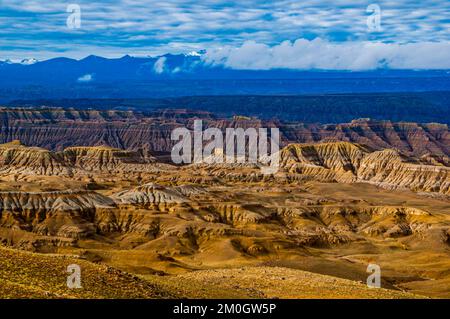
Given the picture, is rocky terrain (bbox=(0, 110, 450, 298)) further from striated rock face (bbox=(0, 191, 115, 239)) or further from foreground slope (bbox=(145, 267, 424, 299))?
foreground slope (bbox=(145, 267, 424, 299))

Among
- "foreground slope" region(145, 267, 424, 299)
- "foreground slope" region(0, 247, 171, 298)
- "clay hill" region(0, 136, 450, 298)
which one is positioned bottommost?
"clay hill" region(0, 136, 450, 298)

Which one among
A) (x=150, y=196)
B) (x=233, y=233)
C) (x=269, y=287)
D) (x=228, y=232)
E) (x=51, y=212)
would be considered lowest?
(x=233, y=233)

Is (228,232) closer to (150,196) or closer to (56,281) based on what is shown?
(150,196)

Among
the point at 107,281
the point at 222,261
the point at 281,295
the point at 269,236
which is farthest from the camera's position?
the point at 269,236

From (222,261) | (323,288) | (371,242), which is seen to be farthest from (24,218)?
(323,288)

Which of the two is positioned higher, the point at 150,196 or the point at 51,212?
the point at 150,196

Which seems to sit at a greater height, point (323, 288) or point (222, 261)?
point (323, 288)

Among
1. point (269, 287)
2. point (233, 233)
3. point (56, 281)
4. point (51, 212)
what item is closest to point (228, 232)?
point (233, 233)

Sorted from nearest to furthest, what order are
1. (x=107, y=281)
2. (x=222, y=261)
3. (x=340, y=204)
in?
(x=107, y=281) → (x=222, y=261) → (x=340, y=204)

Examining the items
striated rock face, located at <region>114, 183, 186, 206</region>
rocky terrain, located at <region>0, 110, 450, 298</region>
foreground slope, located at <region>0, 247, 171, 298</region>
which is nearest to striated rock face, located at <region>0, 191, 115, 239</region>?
rocky terrain, located at <region>0, 110, 450, 298</region>

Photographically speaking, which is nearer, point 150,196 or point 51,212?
point 51,212
